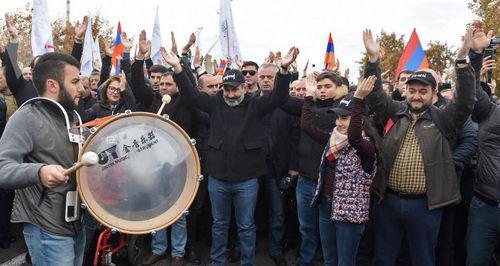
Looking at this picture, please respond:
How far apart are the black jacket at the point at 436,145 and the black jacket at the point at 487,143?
0.32 metres

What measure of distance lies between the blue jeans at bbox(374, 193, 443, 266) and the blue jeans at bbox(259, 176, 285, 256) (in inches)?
57.0

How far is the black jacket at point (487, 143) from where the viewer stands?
4.16 m

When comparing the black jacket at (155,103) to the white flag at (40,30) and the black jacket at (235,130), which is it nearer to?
the black jacket at (235,130)

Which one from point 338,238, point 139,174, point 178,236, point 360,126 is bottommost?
point 178,236

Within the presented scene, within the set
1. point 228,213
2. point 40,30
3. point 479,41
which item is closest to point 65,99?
point 228,213

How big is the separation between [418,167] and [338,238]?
Result: 931 millimetres

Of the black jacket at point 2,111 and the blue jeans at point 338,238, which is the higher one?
the black jacket at point 2,111

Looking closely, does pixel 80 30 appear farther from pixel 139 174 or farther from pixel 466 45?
pixel 466 45

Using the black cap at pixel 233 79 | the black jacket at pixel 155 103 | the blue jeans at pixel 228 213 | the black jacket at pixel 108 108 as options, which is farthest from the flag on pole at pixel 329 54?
the blue jeans at pixel 228 213

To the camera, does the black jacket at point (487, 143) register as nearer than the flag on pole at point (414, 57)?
Yes

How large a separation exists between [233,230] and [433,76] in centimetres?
329

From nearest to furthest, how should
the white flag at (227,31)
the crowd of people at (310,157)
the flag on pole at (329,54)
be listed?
the crowd of people at (310,157), the flag on pole at (329,54), the white flag at (227,31)

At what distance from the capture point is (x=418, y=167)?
406 centimetres

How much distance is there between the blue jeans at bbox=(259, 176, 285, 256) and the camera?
18.2ft
